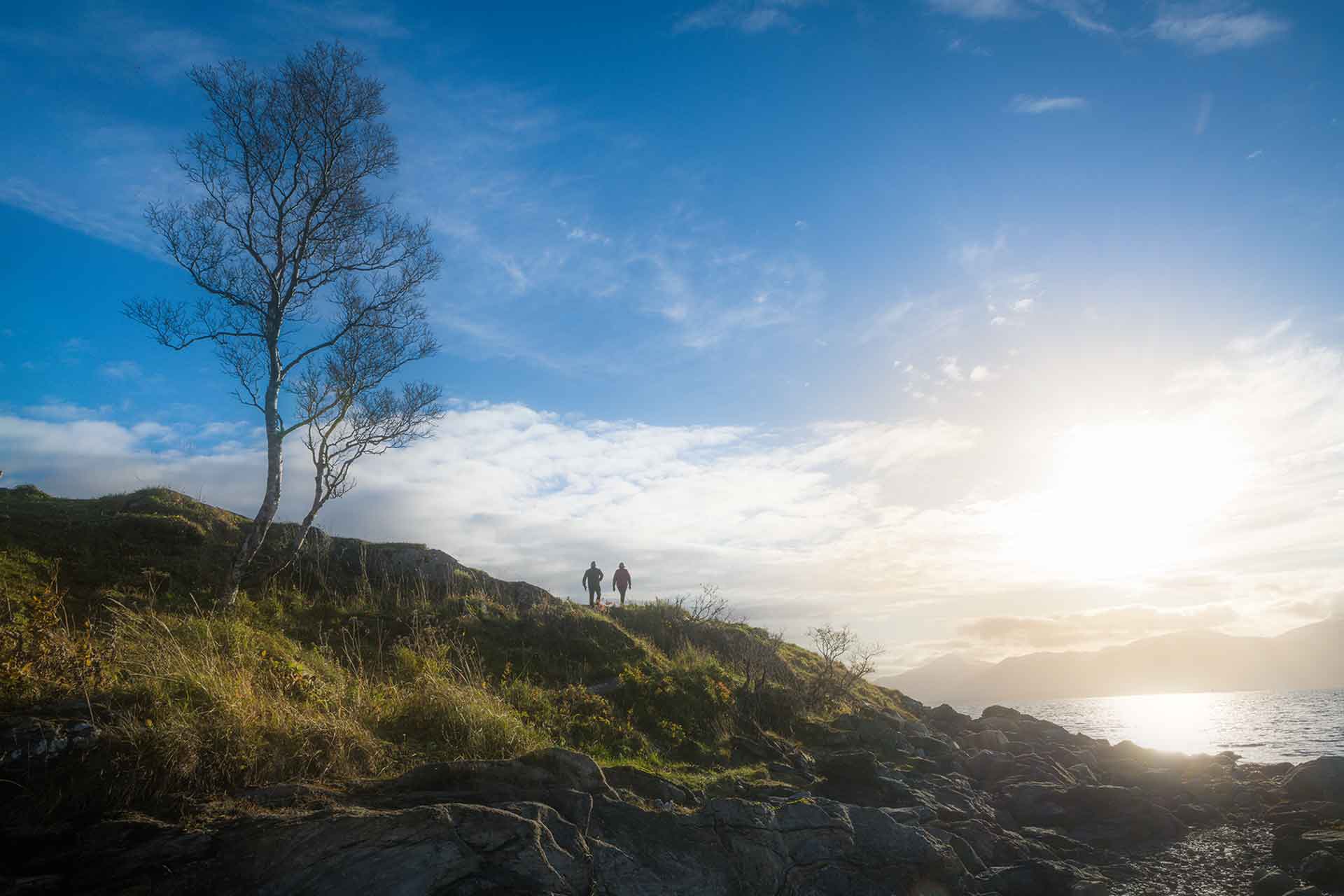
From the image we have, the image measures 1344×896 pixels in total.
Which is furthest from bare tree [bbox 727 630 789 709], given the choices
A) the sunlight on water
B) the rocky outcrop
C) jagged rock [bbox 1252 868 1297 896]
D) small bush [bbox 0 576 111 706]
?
the sunlight on water

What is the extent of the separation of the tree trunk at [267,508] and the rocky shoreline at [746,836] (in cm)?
911

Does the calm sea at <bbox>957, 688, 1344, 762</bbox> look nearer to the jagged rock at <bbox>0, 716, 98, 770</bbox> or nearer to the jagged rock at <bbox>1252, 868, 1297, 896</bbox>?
the jagged rock at <bbox>1252, 868, 1297, 896</bbox>

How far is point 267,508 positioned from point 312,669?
5.94 meters

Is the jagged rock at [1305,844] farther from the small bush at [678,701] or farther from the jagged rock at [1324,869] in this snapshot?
the small bush at [678,701]

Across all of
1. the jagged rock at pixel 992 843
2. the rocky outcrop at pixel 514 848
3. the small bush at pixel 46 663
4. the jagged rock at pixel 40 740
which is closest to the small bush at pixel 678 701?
the rocky outcrop at pixel 514 848

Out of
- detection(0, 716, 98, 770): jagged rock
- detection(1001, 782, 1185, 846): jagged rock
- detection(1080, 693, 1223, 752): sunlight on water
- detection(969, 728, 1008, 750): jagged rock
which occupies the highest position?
detection(0, 716, 98, 770): jagged rock

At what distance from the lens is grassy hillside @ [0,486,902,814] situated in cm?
676

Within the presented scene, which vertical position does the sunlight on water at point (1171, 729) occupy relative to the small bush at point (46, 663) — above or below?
below

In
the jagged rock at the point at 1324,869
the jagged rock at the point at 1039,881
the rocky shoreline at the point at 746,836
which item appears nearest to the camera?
the rocky shoreline at the point at 746,836

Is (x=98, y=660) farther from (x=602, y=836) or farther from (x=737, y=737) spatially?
(x=737, y=737)

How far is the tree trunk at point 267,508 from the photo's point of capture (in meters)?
14.4

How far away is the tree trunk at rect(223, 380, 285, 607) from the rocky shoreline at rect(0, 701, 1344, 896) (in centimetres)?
911

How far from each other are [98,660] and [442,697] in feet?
12.7

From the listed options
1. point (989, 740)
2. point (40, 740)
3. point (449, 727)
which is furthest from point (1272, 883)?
point (40, 740)
